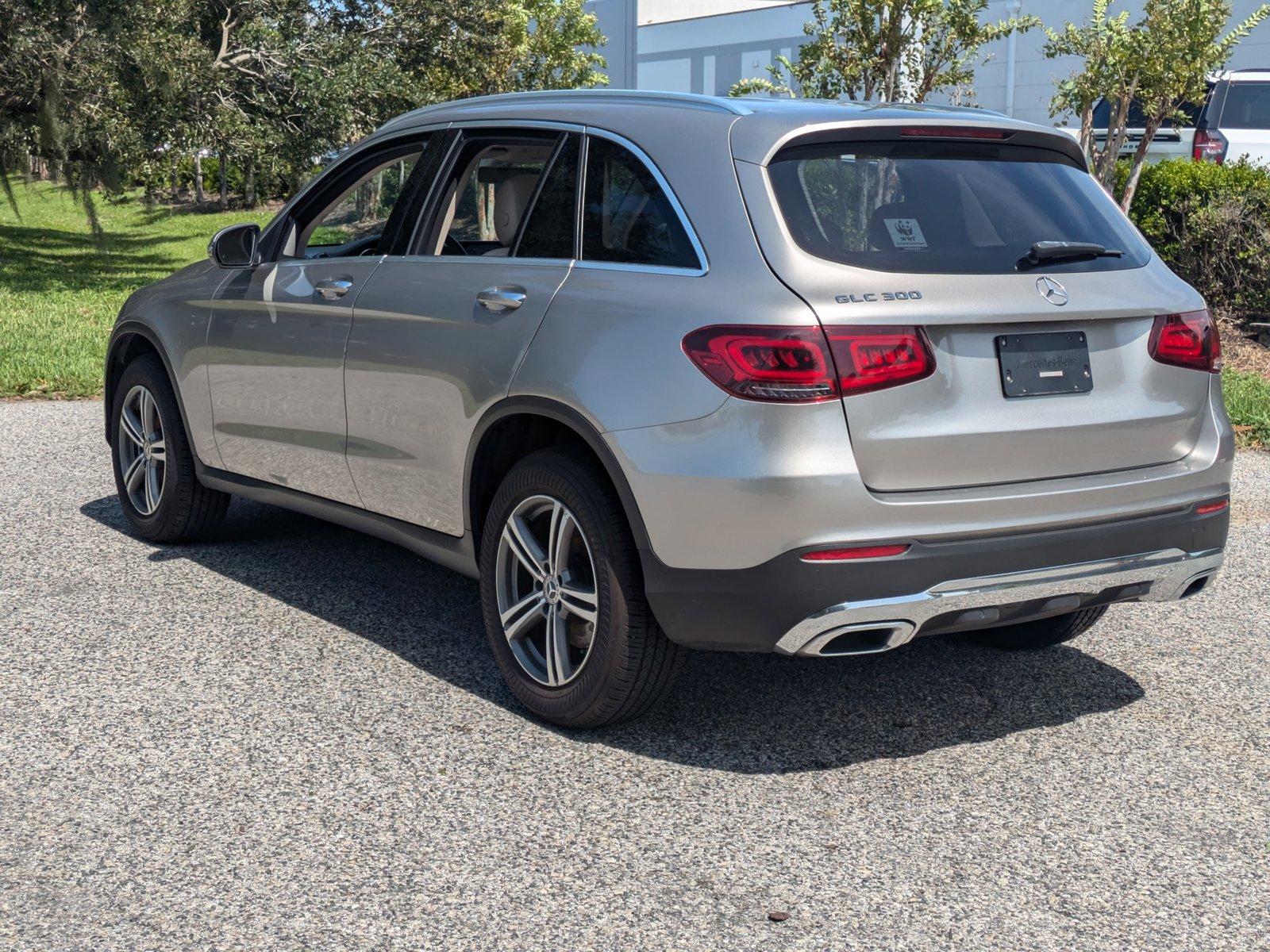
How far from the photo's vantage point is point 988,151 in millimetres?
4254

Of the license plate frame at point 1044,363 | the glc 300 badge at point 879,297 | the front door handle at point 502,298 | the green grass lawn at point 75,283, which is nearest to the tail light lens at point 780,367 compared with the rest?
the glc 300 badge at point 879,297

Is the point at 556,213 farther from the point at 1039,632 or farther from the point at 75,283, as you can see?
the point at 75,283

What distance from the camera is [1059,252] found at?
4.04 meters

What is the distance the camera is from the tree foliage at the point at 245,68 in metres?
17.2

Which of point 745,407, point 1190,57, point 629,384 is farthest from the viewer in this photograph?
point 1190,57

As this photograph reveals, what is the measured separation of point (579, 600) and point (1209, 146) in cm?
1424

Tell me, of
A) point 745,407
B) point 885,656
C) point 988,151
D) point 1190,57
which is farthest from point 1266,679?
point 1190,57

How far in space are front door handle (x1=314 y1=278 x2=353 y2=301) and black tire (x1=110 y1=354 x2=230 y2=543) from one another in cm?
134

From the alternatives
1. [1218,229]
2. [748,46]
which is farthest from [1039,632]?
[748,46]

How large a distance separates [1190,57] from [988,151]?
10532mm

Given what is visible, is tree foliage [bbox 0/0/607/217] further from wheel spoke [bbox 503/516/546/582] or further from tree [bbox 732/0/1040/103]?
wheel spoke [bbox 503/516/546/582]

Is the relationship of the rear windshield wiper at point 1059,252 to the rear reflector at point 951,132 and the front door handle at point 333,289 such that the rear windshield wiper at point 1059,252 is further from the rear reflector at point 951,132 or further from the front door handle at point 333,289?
the front door handle at point 333,289

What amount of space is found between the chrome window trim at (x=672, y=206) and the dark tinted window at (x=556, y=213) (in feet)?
0.14

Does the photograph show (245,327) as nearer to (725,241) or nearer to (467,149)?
(467,149)
